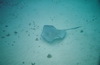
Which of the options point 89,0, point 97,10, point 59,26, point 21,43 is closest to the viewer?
point 21,43

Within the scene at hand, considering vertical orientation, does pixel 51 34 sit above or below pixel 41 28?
above

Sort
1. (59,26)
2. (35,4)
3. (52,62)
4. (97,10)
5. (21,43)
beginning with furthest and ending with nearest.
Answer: (35,4)
(97,10)
(59,26)
(21,43)
(52,62)

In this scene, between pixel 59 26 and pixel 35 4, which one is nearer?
pixel 59 26

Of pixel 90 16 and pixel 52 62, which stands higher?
pixel 90 16

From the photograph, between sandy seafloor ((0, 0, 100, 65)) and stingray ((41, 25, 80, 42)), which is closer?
sandy seafloor ((0, 0, 100, 65))

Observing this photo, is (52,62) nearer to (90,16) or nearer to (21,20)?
(21,20)

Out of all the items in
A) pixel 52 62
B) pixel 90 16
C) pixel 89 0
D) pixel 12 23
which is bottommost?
pixel 52 62

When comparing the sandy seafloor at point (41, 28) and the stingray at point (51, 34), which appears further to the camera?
the stingray at point (51, 34)

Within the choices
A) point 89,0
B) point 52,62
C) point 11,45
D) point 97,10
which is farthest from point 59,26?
point 89,0
